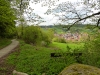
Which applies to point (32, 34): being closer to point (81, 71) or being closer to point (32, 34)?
point (32, 34)

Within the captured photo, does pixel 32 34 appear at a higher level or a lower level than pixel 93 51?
lower

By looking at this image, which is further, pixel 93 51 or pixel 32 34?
pixel 32 34

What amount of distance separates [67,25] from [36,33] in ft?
116

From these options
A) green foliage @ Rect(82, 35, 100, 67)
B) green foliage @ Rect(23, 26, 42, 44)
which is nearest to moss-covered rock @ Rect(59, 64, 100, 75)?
green foliage @ Rect(82, 35, 100, 67)

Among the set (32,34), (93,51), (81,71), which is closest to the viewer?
(81,71)

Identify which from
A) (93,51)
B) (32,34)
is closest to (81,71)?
(93,51)

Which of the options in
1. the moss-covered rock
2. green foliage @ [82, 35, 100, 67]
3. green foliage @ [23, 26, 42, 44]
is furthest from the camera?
green foliage @ [23, 26, 42, 44]

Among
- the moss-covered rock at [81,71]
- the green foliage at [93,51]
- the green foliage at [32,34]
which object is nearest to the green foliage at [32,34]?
the green foliage at [32,34]

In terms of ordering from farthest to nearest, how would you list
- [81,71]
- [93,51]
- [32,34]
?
[32,34]
[93,51]
[81,71]

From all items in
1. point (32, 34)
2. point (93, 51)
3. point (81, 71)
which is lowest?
point (32, 34)

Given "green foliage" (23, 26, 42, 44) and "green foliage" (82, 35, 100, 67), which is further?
"green foliage" (23, 26, 42, 44)

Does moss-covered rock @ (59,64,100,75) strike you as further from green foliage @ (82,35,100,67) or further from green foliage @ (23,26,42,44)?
green foliage @ (23,26,42,44)

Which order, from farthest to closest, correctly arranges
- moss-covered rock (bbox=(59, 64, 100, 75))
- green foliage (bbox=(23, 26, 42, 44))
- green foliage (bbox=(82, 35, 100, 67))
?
1. green foliage (bbox=(23, 26, 42, 44))
2. green foliage (bbox=(82, 35, 100, 67))
3. moss-covered rock (bbox=(59, 64, 100, 75))

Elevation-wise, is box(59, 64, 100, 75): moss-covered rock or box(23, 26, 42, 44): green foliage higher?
box(59, 64, 100, 75): moss-covered rock
